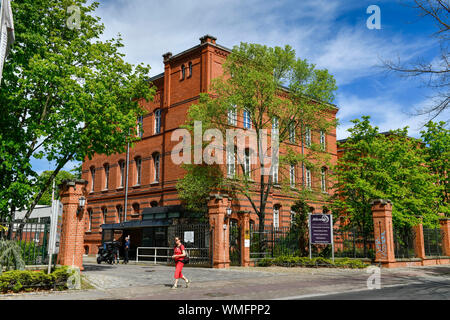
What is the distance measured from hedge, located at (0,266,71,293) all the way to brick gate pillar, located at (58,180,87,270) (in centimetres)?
331

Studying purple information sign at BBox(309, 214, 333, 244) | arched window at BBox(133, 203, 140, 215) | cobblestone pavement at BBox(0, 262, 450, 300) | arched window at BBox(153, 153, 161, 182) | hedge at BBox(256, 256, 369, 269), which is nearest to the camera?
cobblestone pavement at BBox(0, 262, 450, 300)

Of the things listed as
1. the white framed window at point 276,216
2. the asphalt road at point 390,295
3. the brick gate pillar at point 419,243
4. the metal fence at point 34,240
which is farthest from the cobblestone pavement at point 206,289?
the white framed window at point 276,216

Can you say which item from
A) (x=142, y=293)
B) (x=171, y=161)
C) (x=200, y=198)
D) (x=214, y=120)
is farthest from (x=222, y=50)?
(x=142, y=293)

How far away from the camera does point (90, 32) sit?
64.2 feet

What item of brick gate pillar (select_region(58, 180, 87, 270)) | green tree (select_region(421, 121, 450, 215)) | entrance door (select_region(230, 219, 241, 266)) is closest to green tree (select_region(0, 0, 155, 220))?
A: brick gate pillar (select_region(58, 180, 87, 270))

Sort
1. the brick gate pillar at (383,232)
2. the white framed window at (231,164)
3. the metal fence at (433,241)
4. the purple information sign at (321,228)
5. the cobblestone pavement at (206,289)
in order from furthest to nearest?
the white framed window at (231,164) < the metal fence at (433,241) < the brick gate pillar at (383,232) < the purple information sign at (321,228) < the cobblestone pavement at (206,289)

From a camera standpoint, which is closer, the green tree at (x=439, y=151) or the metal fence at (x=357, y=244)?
the metal fence at (x=357, y=244)

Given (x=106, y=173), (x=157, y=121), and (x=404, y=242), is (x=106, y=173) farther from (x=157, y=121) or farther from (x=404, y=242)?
(x=404, y=242)

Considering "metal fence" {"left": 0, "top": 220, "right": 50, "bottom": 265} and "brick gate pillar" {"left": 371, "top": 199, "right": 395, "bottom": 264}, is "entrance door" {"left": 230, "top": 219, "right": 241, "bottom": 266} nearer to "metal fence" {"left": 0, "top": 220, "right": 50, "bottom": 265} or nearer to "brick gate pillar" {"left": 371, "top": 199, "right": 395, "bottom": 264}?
"brick gate pillar" {"left": 371, "top": 199, "right": 395, "bottom": 264}

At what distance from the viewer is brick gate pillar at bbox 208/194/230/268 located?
20609mm

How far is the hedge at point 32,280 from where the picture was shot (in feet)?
36.6

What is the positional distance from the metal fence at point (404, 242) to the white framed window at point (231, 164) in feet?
34.2

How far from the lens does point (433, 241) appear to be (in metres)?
25.9

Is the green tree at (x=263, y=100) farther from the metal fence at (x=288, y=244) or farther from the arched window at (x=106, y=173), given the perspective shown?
the arched window at (x=106, y=173)
